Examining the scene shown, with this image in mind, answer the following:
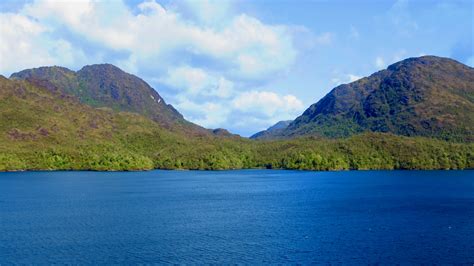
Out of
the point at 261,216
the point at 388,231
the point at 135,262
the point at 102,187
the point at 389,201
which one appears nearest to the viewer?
the point at 135,262

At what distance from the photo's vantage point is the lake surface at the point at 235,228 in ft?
252

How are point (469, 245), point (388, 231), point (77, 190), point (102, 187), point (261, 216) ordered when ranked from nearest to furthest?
point (469, 245), point (388, 231), point (261, 216), point (77, 190), point (102, 187)

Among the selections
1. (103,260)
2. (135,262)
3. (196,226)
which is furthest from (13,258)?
(196,226)

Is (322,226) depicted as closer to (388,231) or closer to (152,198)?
(388,231)

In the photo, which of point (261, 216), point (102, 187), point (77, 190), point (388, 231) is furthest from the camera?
point (102, 187)

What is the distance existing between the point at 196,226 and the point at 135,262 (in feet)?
98.6

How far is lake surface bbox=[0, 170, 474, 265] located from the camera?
252 feet

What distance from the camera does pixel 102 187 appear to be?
195 meters

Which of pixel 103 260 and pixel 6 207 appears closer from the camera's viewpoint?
pixel 103 260

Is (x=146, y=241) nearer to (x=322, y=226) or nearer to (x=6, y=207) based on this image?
(x=322, y=226)

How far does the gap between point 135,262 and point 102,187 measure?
128075 mm

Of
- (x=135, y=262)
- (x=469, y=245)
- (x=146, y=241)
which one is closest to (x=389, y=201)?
(x=469, y=245)

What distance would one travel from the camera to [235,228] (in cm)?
10031

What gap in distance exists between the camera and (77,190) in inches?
7131
